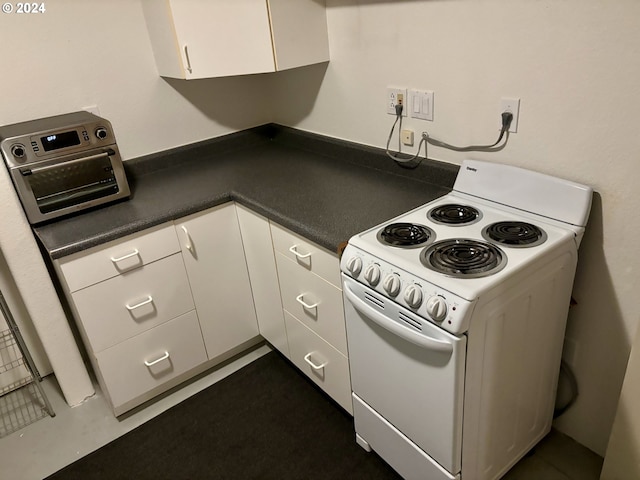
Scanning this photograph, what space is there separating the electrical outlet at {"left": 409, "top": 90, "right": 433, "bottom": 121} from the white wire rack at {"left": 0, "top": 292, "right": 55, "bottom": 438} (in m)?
1.82

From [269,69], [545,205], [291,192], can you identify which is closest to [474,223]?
[545,205]

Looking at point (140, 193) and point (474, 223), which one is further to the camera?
point (140, 193)

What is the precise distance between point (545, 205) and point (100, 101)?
1835 mm

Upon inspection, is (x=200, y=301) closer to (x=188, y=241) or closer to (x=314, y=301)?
(x=188, y=241)

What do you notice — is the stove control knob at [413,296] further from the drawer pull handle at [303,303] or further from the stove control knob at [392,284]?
the drawer pull handle at [303,303]

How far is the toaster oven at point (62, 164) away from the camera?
1742 mm

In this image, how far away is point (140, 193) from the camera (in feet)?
6.96

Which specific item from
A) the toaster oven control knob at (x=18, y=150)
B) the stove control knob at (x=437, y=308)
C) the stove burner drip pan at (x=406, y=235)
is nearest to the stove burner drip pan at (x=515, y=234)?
the stove burner drip pan at (x=406, y=235)

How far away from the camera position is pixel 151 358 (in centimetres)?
205

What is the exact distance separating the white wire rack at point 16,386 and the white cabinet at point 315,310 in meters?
1.13

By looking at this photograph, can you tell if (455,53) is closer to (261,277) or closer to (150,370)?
(261,277)

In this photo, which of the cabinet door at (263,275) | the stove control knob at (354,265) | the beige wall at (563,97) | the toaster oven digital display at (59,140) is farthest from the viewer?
the cabinet door at (263,275)

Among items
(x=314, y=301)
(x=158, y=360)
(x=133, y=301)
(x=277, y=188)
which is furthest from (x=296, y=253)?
(x=158, y=360)

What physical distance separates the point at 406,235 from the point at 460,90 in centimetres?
58
